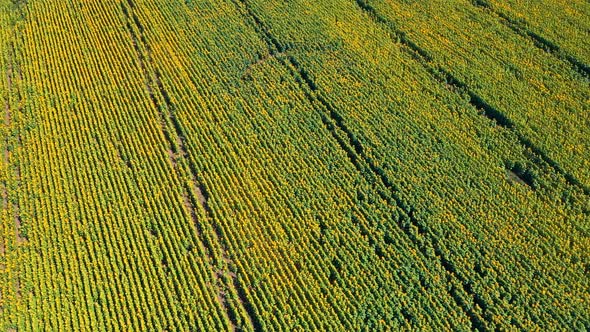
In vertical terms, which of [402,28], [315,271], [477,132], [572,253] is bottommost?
[315,271]

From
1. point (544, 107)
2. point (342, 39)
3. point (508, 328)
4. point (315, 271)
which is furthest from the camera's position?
point (342, 39)

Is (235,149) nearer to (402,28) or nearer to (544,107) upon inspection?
(402,28)

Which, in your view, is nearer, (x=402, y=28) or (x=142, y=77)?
(x=142, y=77)

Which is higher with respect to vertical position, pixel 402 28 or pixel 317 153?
pixel 402 28

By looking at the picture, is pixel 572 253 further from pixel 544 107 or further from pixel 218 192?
pixel 218 192

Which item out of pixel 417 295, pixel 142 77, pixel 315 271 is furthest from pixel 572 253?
pixel 142 77

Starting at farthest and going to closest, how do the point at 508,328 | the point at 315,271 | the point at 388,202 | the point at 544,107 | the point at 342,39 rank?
the point at 342,39, the point at 544,107, the point at 388,202, the point at 315,271, the point at 508,328
